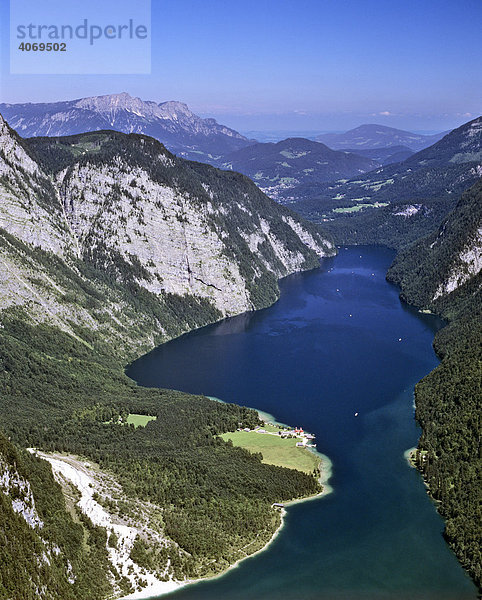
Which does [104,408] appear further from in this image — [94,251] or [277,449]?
[94,251]

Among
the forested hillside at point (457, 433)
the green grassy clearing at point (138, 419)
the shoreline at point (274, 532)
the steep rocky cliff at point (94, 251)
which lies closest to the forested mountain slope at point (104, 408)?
the steep rocky cliff at point (94, 251)

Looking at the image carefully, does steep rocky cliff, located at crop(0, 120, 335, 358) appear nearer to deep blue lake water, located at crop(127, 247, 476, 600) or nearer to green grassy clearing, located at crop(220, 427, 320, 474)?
deep blue lake water, located at crop(127, 247, 476, 600)

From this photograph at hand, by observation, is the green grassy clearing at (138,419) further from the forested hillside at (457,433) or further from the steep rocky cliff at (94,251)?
the forested hillside at (457,433)

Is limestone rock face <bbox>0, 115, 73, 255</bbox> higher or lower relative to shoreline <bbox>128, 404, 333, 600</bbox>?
higher

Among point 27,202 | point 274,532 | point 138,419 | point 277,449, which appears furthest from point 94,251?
point 274,532

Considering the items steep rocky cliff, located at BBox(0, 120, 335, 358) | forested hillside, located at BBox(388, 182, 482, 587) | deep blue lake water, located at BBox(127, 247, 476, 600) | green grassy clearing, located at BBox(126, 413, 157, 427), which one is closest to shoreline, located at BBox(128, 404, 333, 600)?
deep blue lake water, located at BBox(127, 247, 476, 600)

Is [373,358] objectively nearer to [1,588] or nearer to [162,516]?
[162,516]
